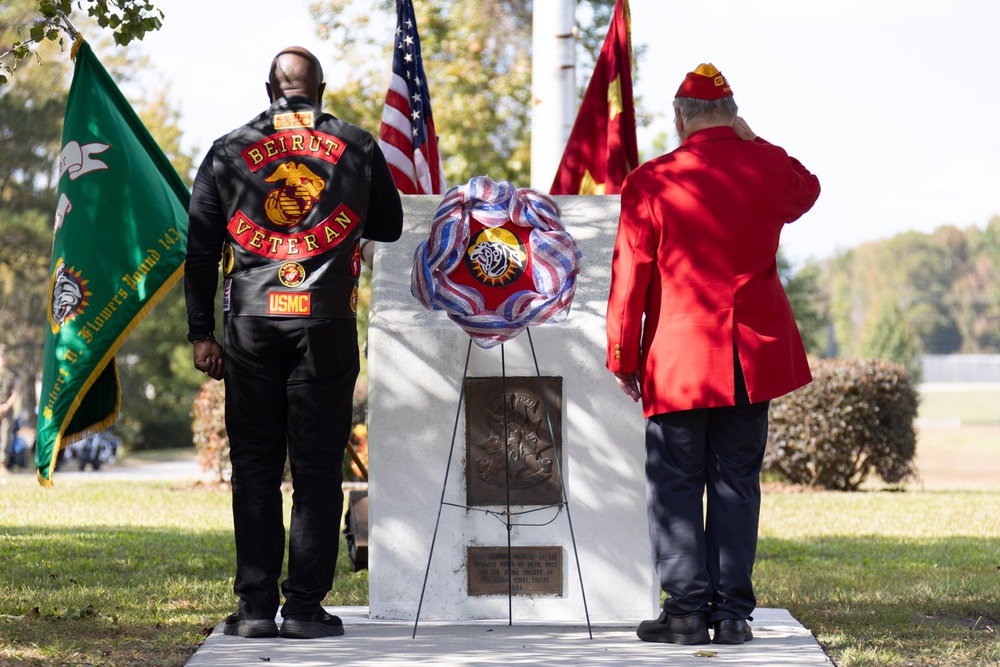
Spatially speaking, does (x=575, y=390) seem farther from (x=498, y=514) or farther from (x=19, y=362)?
(x=19, y=362)

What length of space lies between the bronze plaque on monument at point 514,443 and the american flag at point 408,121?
1846mm

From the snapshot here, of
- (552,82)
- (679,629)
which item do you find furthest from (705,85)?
(552,82)

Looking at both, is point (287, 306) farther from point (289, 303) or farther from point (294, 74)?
point (294, 74)

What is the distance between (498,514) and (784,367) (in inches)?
48.1

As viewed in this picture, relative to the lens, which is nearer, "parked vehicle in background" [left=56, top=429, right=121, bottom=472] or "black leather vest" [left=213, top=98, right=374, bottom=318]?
"black leather vest" [left=213, top=98, right=374, bottom=318]

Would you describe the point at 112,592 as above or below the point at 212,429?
below

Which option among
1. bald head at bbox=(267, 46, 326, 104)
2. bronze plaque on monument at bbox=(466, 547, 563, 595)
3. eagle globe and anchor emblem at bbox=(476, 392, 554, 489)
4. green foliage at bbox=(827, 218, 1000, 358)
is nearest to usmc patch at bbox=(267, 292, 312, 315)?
bald head at bbox=(267, 46, 326, 104)

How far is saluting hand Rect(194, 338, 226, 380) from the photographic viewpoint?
166 inches

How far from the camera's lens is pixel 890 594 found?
18.9 ft

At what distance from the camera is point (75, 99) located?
5.17 meters

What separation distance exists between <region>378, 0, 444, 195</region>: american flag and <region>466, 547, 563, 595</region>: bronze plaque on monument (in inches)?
87.3

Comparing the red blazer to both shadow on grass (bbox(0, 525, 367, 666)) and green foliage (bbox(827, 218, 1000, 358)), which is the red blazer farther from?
green foliage (bbox(827, 218, 1000, 358))

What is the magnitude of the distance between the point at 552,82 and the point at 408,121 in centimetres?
153

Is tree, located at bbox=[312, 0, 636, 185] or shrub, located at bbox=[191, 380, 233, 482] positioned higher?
tree, located at bbox=[312, 0, 636, 185]
